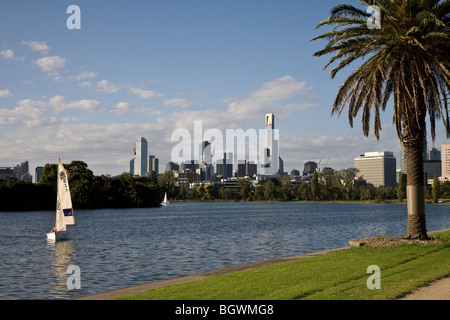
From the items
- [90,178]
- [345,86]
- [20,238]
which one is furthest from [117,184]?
[345,86]

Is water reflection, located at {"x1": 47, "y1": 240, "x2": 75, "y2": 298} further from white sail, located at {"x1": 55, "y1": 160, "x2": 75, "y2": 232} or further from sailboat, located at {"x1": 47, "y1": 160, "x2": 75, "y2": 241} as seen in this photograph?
white sail, located at {"x1": 55, "y1": 160, "x2": 75, "y2": 232}

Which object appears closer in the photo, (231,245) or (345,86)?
(345,86)

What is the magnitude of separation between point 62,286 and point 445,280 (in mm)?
17799

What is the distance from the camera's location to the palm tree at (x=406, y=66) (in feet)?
84.7

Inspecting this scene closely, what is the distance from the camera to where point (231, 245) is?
4159 cm

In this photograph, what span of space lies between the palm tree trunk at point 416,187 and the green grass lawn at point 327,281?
523cm

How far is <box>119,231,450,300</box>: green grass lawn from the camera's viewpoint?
14023mm

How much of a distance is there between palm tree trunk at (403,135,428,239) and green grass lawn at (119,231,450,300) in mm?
5232

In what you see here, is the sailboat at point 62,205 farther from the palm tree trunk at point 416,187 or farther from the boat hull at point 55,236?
the palm tree trunk at point 416,187

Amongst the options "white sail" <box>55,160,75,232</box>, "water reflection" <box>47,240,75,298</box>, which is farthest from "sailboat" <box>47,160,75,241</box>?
"water reflection" <box>47,240,75,298</box>

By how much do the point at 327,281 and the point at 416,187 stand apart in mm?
14336

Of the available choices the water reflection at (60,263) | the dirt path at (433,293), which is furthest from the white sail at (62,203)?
the dirt path at (433,293)

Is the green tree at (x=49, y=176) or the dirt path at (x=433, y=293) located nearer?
the dirt path at (x=433, y=293)
